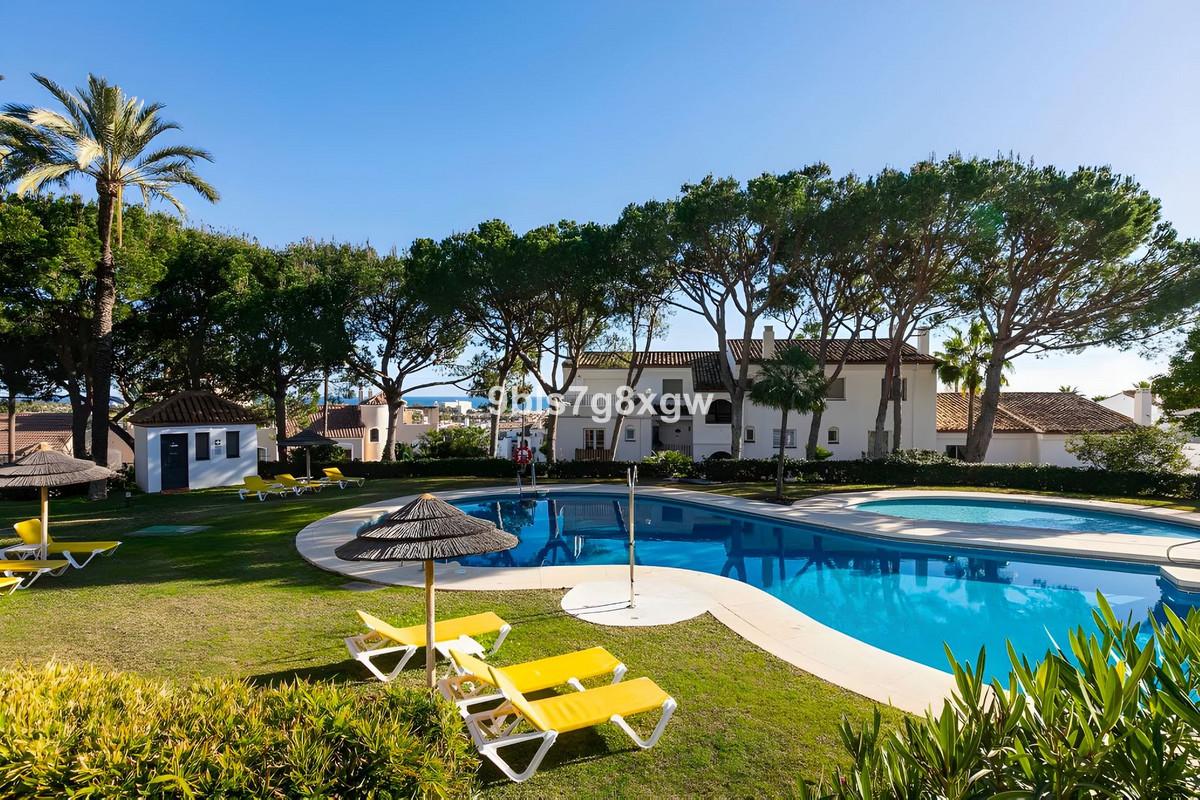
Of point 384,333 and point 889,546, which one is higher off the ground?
point 384,333

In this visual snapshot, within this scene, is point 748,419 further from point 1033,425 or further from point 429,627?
point 429,627

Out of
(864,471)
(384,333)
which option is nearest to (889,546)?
(864,471)

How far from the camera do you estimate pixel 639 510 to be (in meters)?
21.5

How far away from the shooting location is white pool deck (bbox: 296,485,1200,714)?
7070 millimetres

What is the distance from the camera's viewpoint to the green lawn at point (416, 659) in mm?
5176

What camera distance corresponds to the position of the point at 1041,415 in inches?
1403

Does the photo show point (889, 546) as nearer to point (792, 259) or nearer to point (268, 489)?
point (792, 259)

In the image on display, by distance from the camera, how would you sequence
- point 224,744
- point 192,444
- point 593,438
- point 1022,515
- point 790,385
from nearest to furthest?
point 224,744, point 1022,515, point 790,385, point 192,444, point 593,438

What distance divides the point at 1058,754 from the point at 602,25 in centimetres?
1654

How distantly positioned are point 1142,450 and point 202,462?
3825 centimetres

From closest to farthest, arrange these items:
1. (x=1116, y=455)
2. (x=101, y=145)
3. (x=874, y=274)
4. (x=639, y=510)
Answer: (x=101, y=145) < (x=639, y=510) < (x=1116, y=455) < (x=874, y=274)

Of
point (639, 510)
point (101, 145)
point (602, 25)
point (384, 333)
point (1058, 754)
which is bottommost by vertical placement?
point (639, 510)

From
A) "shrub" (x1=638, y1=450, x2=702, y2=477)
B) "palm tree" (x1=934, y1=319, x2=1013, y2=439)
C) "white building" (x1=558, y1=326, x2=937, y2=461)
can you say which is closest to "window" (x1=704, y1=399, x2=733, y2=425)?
"white building" (x1=558, y1=326, x2=937, y2=461)

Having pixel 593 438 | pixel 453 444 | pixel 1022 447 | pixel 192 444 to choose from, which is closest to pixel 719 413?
pixel 593 438
